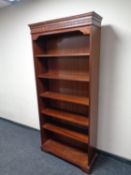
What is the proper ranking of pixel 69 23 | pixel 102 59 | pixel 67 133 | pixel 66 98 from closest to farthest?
pixel 69 23 < pixel 102 59 < pixel 66 98 < pixel 67 133

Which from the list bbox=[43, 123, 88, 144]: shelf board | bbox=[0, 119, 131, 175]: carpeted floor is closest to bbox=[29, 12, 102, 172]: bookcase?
bbox=[43, 123, 88, 144]: shelf board

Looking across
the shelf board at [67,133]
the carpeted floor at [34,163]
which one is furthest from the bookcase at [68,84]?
the carpeted floor at [34,163]

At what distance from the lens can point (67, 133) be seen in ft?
6.77

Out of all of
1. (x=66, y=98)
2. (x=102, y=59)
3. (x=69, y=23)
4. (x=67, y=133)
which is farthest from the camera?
(x=67, y=133)

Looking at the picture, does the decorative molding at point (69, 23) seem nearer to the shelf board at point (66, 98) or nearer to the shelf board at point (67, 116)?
the shelf board at point (66, 98)

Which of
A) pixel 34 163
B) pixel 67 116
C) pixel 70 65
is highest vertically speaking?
pixel 70 65

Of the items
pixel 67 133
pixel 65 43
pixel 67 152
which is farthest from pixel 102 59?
pixel 67 152

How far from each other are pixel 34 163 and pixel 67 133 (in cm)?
64

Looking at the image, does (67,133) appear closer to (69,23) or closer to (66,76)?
(66,76)

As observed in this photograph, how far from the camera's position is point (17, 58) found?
265cm

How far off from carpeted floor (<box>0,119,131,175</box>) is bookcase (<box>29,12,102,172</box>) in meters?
0.11

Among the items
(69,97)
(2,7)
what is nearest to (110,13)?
(69,97)

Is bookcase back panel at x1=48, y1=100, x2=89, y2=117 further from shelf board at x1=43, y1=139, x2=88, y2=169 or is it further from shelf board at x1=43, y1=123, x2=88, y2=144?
shelf board at x1=43, y1=139, x2=88, y2=169

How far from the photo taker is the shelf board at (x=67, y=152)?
194cm
